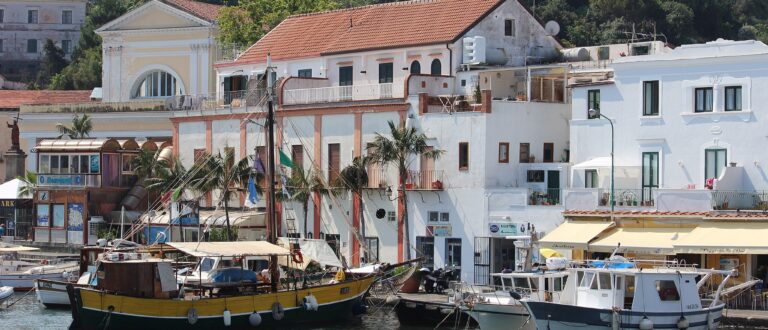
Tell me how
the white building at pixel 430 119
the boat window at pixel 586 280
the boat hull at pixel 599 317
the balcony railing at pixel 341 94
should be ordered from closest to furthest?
the boat hull at pixel 599 317, the boat window at pixel 586 280, the white building at pixel 430 119, the balcony railing at pixel 341 94

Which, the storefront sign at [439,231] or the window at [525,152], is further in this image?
the window at [525,152]

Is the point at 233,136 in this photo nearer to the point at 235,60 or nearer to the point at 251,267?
the point at 235,60

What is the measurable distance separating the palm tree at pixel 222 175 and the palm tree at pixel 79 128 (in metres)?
17.3

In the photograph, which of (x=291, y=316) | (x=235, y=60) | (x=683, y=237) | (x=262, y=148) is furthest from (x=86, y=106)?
(x=683, y=237)

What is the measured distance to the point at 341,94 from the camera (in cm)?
7956

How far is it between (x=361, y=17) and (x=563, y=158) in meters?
15.8

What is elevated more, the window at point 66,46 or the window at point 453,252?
the window at point 66,46

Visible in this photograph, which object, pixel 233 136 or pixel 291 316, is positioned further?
pixel 233 136

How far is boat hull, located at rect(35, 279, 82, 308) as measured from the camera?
71.0 m

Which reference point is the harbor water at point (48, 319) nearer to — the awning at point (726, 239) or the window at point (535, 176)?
the window at point (535, 176)

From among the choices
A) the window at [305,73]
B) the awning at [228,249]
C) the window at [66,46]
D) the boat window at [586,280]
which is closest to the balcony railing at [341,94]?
the window at [305,73]

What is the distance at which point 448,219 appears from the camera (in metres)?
73.1

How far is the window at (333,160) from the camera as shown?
78.1m

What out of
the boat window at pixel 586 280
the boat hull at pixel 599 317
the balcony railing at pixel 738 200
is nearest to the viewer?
the boat hull at pixel 599 317
